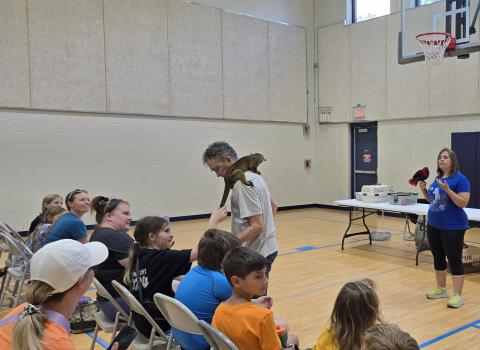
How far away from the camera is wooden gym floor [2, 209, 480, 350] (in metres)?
3.78

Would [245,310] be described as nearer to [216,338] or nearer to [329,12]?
[216,338]

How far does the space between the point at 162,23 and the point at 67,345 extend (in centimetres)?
926

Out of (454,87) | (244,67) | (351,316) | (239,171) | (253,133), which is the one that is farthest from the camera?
(253,133)

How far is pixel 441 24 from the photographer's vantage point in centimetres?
870

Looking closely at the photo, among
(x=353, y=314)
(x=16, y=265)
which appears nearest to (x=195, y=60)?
(x=16, y=265)

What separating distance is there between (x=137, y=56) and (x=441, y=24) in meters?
5.86

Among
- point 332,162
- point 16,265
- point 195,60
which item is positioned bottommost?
point 16,265

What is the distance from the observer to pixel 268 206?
9.89 feet

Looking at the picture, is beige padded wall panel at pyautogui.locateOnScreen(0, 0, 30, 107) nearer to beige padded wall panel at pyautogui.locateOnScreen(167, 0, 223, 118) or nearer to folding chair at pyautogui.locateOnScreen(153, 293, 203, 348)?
beige padded wall panel at pyautogui.locateOnScreen(167, 0, 223, 118)

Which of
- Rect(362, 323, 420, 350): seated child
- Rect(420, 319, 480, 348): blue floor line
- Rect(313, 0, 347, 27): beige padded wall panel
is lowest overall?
Rect(420, 319, 480, 348): blue floor line

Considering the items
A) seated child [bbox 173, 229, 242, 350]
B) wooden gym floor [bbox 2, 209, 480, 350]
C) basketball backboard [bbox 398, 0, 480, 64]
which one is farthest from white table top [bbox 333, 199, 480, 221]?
seated child [bbox 173, 229, 242, 350]

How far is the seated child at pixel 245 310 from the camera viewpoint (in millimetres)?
1978

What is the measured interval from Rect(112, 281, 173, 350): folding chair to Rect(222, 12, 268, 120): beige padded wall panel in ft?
27.9

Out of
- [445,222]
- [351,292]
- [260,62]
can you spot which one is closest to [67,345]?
[351,292]
